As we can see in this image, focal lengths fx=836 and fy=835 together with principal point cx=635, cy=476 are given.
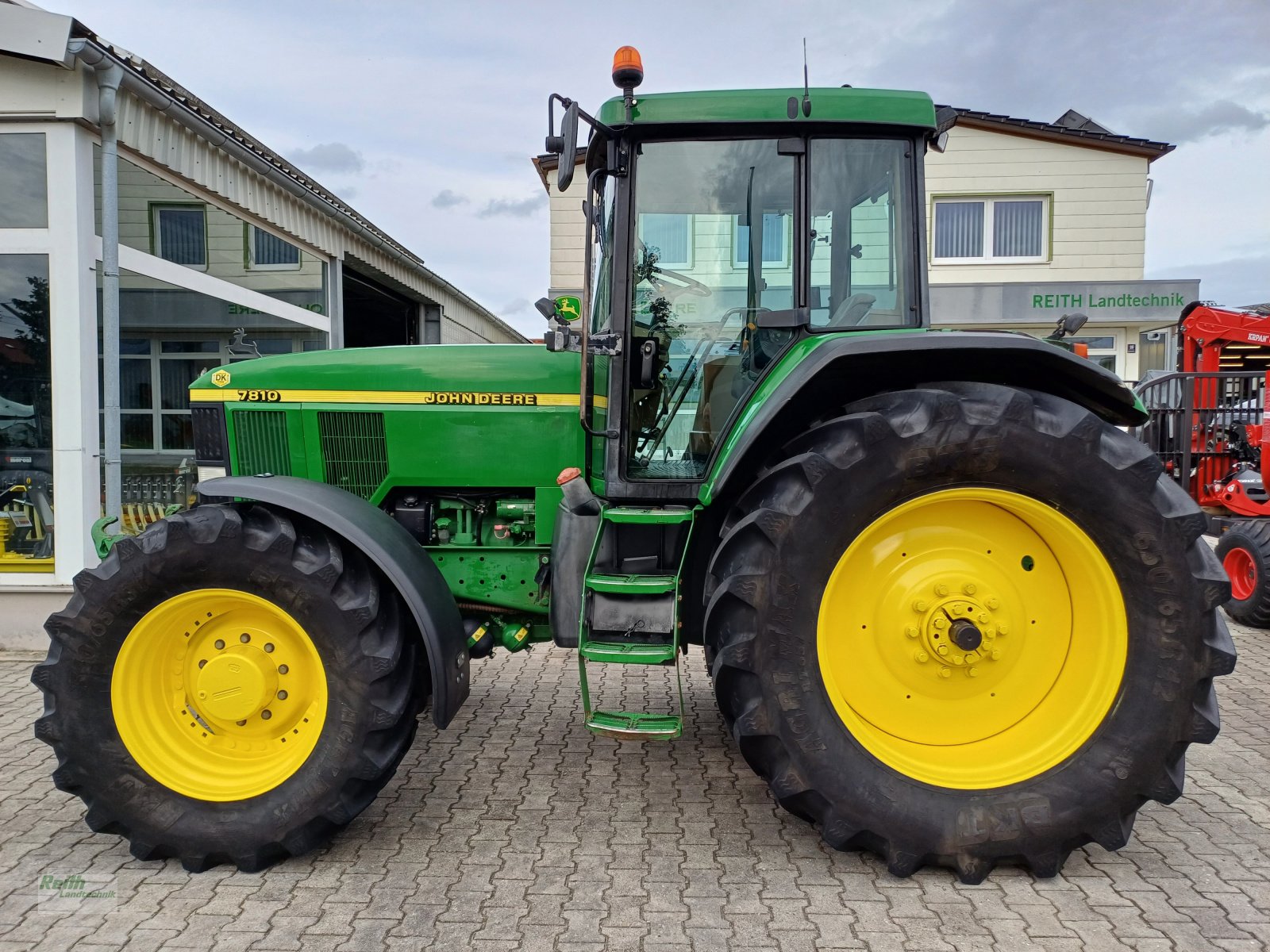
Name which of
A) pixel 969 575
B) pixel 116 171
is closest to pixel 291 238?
pixel 116 171

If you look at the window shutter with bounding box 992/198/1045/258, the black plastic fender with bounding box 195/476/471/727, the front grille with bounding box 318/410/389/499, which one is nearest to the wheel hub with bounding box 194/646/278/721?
the black plastic fender with bounding box 195/476/471/727

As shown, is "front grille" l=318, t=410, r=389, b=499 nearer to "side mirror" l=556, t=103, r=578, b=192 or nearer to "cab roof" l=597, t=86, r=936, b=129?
"side mirror" l=556, t=103, r=578, b=192

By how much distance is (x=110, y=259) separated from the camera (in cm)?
519

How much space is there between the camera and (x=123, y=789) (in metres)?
2.56

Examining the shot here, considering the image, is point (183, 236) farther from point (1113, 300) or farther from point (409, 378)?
point (1113, 300)

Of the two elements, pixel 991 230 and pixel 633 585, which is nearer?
pixel 633 585

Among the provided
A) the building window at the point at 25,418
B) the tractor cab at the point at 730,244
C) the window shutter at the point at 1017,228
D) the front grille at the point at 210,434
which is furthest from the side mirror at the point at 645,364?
the window shutter at the point at 1017,228

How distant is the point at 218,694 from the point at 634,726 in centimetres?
131

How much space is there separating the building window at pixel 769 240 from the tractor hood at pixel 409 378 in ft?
2.43

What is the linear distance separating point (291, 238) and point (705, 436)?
20.8 ft

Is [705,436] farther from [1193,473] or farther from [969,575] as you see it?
[1193,473]

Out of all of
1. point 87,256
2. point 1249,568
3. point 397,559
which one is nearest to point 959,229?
point 1249,568

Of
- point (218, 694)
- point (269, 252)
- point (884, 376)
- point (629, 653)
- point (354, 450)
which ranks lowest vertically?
point (218, 694)

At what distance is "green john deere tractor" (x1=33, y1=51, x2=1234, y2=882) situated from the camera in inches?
96.6
